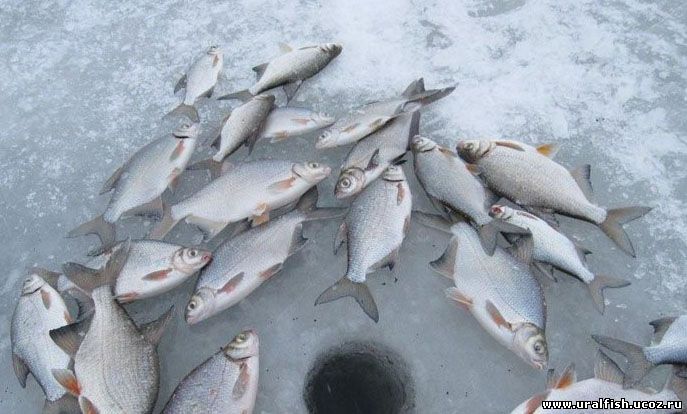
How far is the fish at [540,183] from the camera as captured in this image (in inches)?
108

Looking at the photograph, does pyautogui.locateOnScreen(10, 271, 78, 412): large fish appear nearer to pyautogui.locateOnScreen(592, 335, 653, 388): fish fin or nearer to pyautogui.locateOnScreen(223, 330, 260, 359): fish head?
pyautogui.locateOnScreen(223, 330, 260, 359): fish head

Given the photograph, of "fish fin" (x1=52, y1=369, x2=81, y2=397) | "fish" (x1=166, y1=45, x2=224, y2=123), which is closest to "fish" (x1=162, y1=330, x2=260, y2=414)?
"fish fin" (x1=52, y1=369, x2=81, y2=397)

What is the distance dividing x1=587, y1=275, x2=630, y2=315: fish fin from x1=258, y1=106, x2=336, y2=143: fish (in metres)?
1.53

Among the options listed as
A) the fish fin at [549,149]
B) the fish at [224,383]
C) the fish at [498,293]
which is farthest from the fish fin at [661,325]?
the fish at [224,383]

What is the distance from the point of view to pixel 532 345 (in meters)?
2.39

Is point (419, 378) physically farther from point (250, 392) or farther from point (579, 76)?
point (579, 76)

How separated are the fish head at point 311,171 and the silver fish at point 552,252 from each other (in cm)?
82

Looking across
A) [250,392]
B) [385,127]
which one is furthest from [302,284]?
[385,127]

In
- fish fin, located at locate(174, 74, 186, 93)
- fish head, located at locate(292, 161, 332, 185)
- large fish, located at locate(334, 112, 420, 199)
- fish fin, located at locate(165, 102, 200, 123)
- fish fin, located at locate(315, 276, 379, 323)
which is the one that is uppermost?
fish fin, located at locate(174, 74, 186, 93)

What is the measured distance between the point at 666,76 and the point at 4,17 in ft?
14.3

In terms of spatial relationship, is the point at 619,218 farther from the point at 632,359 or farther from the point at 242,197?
the point at 242,197

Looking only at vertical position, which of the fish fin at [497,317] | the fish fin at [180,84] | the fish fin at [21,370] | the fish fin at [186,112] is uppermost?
the fish fin at [180,84]

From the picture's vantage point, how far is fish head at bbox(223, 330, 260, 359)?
2.44 m

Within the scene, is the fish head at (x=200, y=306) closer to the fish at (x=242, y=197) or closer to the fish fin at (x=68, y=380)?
the fish at (x=242, y=197)
